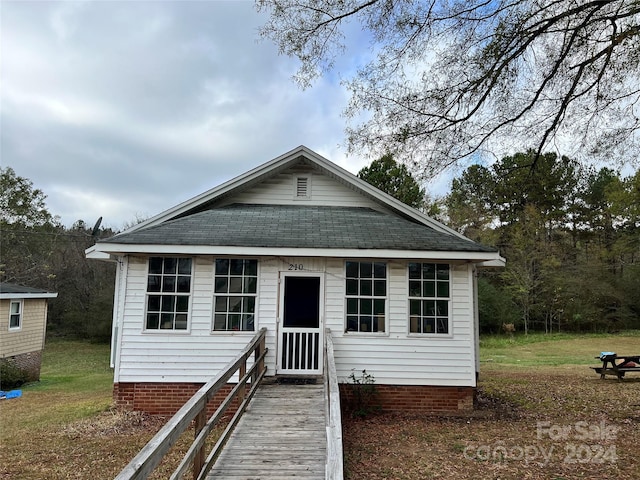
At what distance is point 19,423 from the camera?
8.82m

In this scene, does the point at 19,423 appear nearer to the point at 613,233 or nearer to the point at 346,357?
the point at 346,357

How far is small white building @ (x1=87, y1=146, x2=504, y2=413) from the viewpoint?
801 cm

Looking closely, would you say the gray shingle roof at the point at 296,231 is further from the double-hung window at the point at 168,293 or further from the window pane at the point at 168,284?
the window pane at the point at 168,284

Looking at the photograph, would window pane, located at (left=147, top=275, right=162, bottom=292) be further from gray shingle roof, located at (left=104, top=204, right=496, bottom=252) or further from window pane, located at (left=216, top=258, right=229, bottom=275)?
window pane, located at (left=216, top=258, right=229, bottom=275)

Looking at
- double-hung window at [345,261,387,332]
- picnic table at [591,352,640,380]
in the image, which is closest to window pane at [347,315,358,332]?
double-hung window at [345,261,387,332]

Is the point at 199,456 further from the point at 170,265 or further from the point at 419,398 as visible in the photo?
the point at 419,398

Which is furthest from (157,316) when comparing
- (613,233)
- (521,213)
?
(613,233)

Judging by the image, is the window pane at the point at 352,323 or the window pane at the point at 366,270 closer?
the window pane at the point at 352,323

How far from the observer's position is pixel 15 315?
59.2ft

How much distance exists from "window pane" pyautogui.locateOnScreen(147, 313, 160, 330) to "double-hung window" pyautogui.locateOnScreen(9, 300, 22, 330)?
13885mm

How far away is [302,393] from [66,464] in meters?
3.65

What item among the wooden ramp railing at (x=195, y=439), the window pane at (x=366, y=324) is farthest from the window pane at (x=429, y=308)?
the wooden ramp railing at (x=195, y=439)

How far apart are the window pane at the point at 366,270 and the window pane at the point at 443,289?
144cm

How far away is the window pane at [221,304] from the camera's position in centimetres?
831
